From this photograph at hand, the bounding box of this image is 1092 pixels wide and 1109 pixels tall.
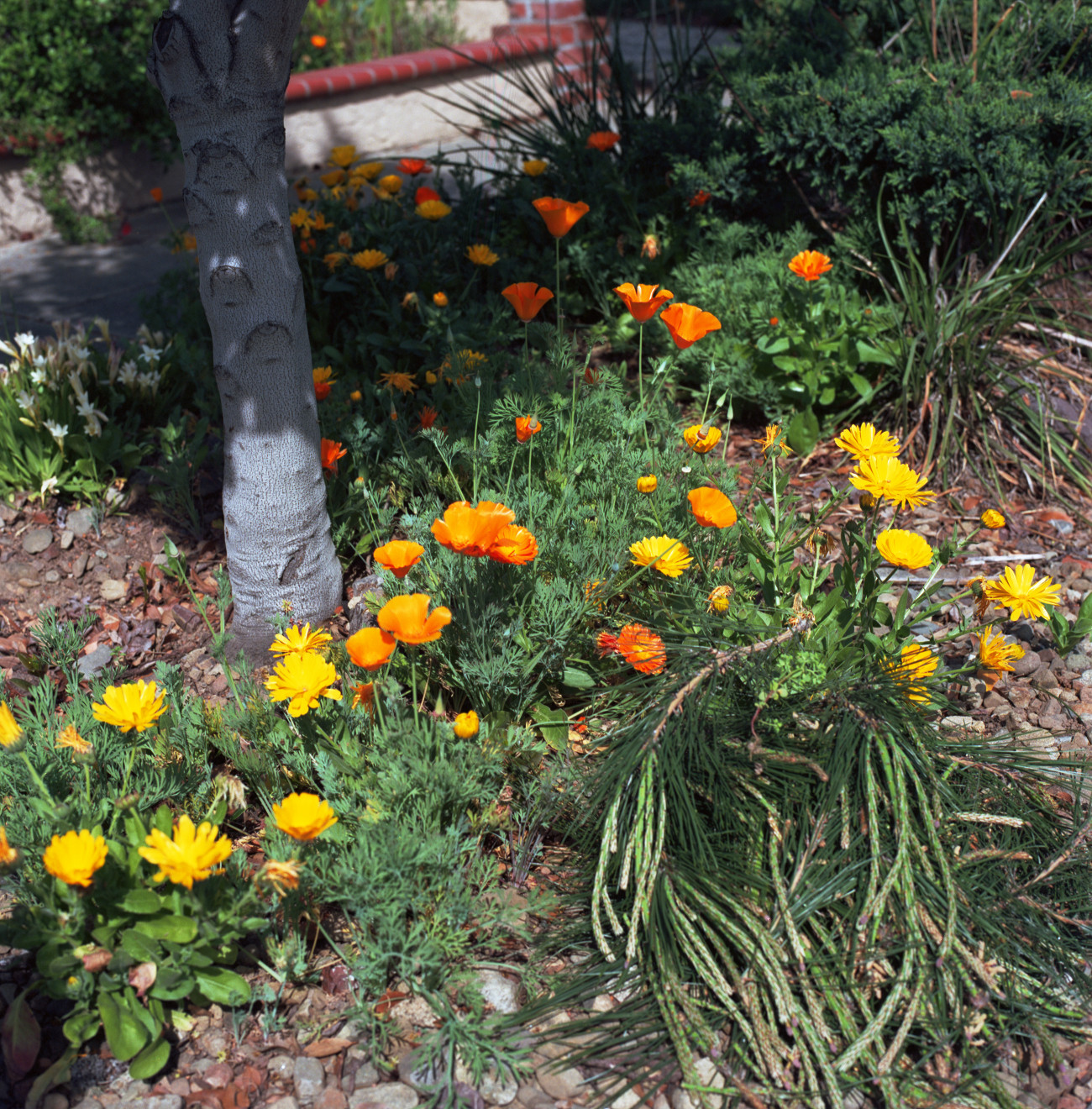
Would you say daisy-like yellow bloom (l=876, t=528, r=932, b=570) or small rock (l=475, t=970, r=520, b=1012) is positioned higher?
daisy-like yellow bloom (l=876, t=528, r=932, b=570)

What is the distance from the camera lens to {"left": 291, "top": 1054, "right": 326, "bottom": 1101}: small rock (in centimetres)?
158

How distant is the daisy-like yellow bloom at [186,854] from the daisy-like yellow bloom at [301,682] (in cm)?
33

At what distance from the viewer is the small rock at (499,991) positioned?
1.71 meters

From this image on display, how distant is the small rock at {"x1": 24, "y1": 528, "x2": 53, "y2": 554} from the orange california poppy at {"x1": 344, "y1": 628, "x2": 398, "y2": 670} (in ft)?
5.50

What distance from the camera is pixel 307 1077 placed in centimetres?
160

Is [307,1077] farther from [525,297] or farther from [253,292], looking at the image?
[525,297]

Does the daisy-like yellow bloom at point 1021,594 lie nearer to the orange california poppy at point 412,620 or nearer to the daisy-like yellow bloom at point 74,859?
the orange california poppy at point 412,620

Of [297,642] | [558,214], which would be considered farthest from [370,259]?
[297,642]

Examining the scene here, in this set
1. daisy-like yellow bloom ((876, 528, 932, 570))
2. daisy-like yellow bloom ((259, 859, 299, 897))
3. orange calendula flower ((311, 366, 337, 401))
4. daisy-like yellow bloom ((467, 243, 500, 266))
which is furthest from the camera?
daisy-like yellow bloom ((467, 243, 500, 266))

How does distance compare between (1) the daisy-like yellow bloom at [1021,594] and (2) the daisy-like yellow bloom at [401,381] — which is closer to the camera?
(1) the daisy-like yellow bloom at [1021,594]

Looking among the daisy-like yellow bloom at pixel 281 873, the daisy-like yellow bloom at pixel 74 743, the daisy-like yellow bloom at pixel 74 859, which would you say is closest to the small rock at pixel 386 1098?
the daisy-like yellow bloom at pixel 281 873

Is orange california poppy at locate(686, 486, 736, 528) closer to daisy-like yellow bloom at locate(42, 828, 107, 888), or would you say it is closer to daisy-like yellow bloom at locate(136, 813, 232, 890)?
daisy-like yellow bloom at locate(136, 813, 232, 890)

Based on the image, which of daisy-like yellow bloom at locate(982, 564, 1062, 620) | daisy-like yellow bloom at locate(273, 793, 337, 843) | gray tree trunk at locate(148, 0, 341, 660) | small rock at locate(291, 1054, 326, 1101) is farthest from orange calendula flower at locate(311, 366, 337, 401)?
daisy-like yellow bloom at locate(982, 564, 1062, 620)

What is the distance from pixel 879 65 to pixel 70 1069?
4.10 meters
